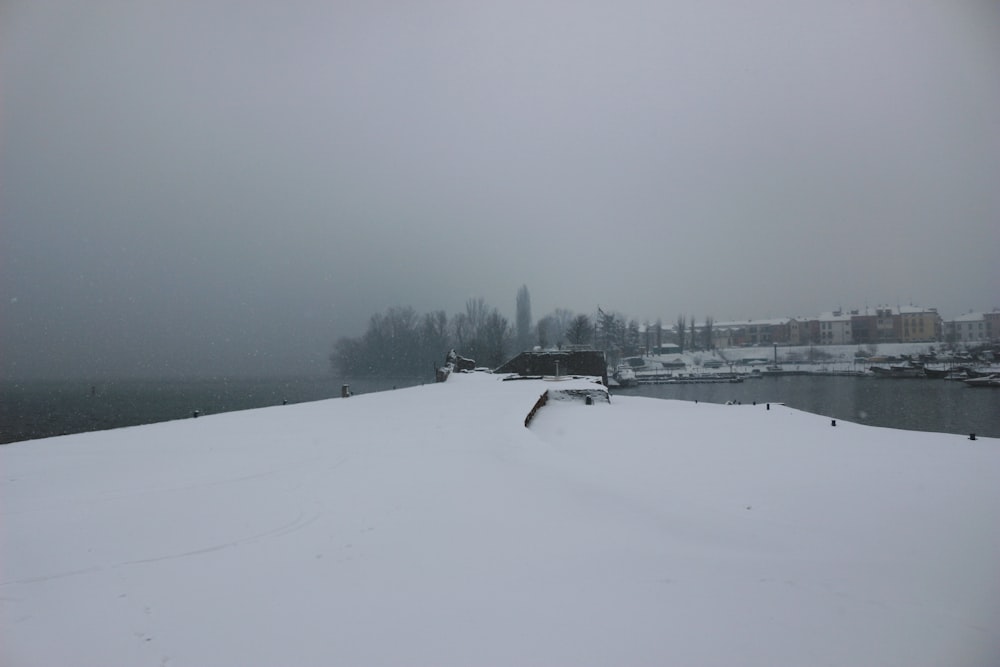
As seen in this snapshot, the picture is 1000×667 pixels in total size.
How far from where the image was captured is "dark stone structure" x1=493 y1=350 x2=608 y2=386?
A: 30422 mm

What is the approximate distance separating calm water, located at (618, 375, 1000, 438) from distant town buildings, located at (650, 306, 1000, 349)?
32315 mm

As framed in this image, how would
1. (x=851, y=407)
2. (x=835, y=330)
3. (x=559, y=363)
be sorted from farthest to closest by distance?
(x=835, y=330) → (x=851, y=407) → (x=559, y=363)

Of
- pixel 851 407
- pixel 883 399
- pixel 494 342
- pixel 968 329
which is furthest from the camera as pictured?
pixel 968 329

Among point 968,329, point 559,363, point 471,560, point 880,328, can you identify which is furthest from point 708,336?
A: point 471,560

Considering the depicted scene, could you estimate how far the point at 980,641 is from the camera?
306 centimetres

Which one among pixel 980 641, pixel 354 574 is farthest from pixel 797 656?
pixel 354 574

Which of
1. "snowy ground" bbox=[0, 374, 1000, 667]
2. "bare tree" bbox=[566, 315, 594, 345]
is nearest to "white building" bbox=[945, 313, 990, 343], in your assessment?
"bare tree" bbox=[566, 315, 594, 345]

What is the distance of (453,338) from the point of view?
85.7m

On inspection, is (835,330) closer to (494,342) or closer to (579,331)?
(579,331)

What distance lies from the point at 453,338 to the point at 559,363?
5588cm

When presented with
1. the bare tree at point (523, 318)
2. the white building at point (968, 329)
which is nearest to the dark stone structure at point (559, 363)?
the bare tree at point (523, 318)

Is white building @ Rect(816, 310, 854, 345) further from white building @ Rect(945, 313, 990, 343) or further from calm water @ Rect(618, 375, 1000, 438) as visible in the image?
calm water @ Rect(618, 375, 1000, 438)

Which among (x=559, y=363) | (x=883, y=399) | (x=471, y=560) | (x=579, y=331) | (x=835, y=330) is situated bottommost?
(x=883, y=399)

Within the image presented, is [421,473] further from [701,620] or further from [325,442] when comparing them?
[701,620]
